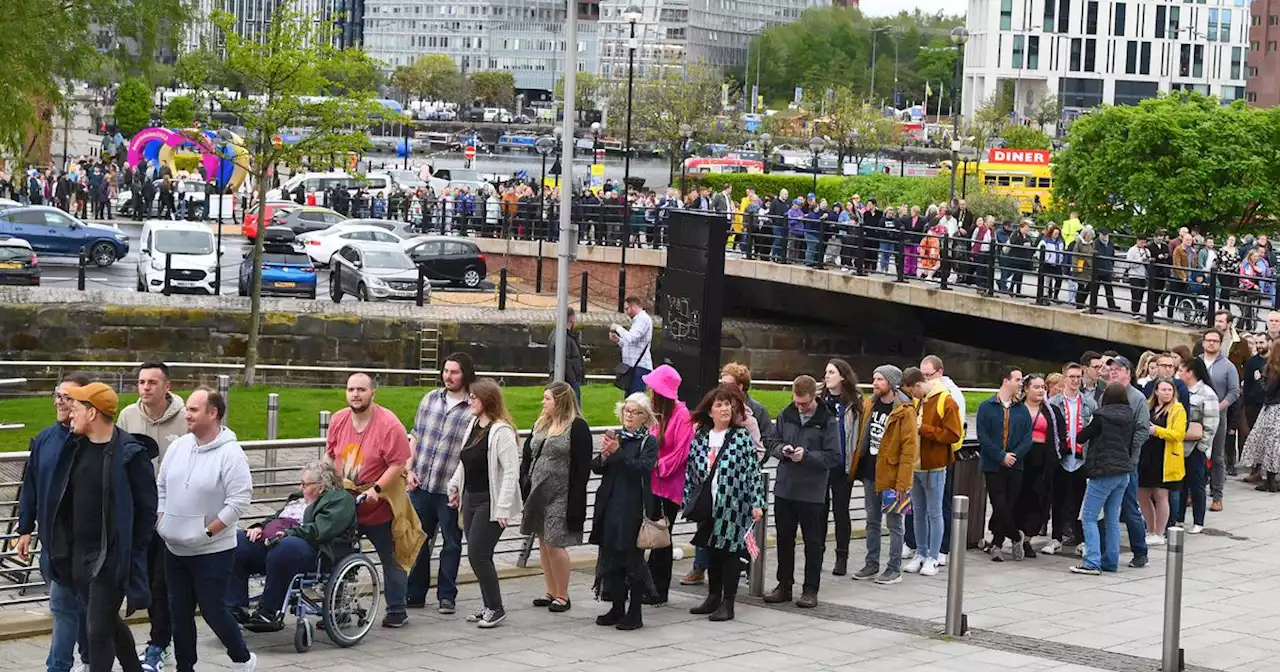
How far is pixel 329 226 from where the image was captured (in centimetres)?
5028

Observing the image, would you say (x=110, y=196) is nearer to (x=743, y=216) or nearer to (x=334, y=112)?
(x=743, y=216)

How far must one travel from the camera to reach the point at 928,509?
14.2 m

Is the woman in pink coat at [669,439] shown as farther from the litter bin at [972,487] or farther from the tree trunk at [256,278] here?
the tree trunk at [256,278]

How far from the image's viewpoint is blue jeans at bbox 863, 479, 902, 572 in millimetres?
13930

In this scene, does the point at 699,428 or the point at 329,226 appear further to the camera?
the point at 329,226

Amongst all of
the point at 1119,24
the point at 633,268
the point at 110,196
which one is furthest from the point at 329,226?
the point at 1119,24

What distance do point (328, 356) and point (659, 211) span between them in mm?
9688

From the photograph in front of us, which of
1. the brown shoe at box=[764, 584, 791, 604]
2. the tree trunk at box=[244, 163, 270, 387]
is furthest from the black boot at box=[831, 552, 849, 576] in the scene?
the tree trunk at box=[244, 163, 270, 387]

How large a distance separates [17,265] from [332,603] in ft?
91.8

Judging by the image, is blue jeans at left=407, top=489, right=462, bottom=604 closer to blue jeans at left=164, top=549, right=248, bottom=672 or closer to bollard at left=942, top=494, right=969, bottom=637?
blue jeans at left=164, top=549, right=248, bottom=672

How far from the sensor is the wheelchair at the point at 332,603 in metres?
11.0

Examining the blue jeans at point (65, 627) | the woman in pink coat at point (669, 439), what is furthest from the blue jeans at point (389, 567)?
the blue jeans at point (65, 627)

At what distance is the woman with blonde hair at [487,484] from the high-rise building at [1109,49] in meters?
147

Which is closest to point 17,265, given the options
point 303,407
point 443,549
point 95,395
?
point 303,407
